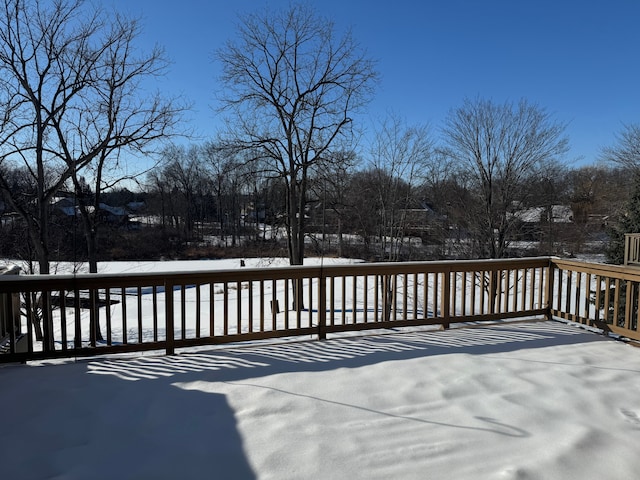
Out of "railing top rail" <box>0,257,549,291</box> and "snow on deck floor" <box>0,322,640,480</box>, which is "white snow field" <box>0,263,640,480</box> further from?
"railing top rail" <box>0,257,549,291</box>

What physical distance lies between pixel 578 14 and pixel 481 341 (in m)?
9.78

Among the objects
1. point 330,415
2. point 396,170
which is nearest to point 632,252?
point 396,170

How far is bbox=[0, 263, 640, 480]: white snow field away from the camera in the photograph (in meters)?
1.92

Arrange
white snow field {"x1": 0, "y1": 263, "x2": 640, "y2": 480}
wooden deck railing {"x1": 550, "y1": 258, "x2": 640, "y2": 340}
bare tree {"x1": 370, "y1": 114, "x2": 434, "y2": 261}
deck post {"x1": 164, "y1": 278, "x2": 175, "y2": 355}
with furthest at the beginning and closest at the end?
bare tree {"x1": 370, "y1": 114, "x2": 434, "y2": 261}
wooden deck railing {"x1": 550, "y1": 258, "x2": 640, "y2": 340}
deck post {"x1": 164, "y1": 278, "x2": 175, "y2": 355}
white snow field {"x1": 0, "y1": 263, "x2": 640, "y2": 480}

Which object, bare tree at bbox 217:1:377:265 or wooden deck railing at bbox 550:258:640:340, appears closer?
wooden deck railing at bbox 550:258:640:340

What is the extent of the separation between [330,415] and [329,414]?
0.01m

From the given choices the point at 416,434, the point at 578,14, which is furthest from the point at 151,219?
the point at 416,434

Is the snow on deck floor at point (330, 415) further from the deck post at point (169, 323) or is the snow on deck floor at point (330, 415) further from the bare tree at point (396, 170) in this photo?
the bare tree at point (396, 170)

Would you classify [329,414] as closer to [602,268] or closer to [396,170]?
[602,268]

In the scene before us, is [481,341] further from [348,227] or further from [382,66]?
[348,227]

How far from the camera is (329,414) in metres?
2.42

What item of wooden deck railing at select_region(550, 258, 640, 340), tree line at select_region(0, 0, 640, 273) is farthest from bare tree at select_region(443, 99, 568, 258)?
wooden deck railing at select_region(550, 258, 640, 340)

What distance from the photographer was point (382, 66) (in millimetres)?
11203

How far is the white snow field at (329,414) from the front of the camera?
192cm
